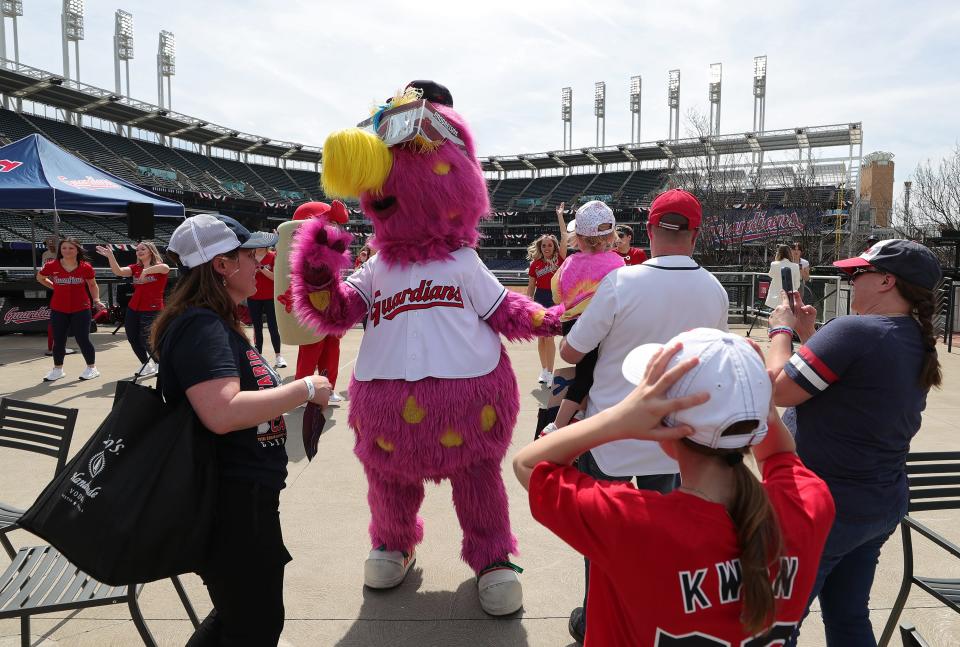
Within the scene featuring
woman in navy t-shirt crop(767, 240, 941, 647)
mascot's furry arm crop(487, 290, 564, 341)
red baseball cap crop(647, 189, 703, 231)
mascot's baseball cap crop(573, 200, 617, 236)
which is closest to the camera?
woman in navy t-shirt crop(767, 240, 941, 647)

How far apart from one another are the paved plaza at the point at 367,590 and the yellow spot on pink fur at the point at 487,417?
0.80 m

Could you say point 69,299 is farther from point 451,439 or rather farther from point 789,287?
point 789,287

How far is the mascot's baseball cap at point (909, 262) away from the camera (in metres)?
1.97

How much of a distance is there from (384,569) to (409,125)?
Result: 2.02 meters

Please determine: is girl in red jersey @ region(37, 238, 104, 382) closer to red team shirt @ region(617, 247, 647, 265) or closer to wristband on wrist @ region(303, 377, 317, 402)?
red team shirt @ region(617, 247, 647, 265)

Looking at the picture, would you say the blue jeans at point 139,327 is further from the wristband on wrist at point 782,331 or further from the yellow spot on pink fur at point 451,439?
the wristband on wrist at point 782,331

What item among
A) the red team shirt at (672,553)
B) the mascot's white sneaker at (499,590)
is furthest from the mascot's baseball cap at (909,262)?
the mascot's white sneaker at (499,590)

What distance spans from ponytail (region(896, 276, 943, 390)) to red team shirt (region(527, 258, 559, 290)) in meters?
5.80

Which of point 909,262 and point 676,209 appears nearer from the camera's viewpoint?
point 909,262

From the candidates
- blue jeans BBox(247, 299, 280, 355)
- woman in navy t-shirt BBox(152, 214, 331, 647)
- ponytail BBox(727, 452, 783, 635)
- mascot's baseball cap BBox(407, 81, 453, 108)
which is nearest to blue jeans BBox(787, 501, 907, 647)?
ponytail BBox(727, 452, 783, 635)

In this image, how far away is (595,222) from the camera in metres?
3.12

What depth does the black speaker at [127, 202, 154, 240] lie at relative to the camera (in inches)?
414

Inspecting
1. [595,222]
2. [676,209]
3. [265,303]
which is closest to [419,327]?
[595,222]

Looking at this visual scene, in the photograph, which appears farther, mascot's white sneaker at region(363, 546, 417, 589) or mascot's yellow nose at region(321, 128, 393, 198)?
mascot's white sneaker at region(363, 546, 417, 589)
